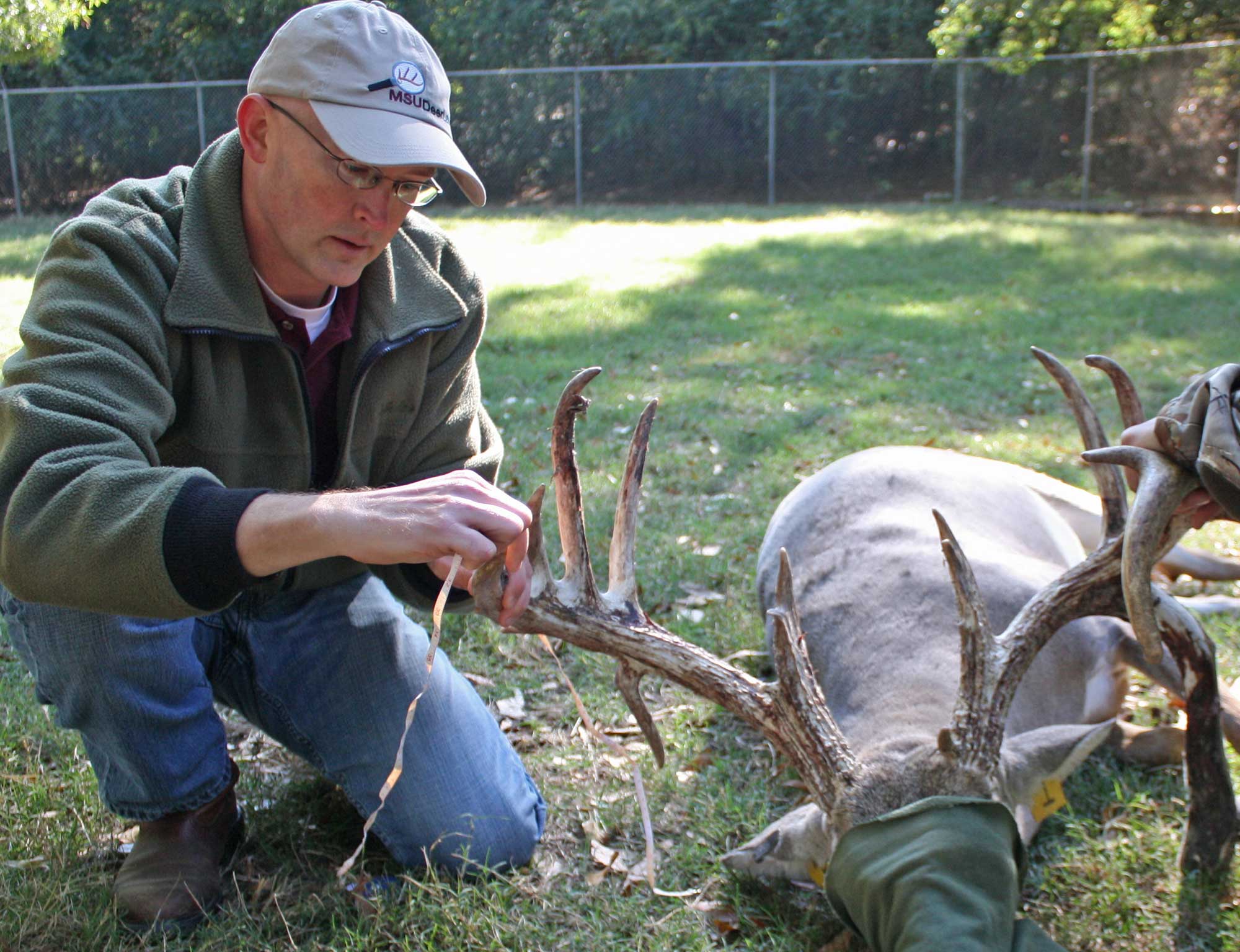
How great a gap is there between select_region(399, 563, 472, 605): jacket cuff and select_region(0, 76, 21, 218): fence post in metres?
15.1

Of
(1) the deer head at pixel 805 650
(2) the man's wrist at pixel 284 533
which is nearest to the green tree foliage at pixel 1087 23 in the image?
(1) the deer head at pixel 805 650

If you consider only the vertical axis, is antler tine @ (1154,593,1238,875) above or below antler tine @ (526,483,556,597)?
below

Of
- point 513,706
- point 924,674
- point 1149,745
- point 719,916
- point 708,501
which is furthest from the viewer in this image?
point 708,501

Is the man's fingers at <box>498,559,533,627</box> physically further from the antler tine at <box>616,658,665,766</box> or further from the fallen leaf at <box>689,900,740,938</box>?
the fallen leaf at <box>689,900,740,938</box>

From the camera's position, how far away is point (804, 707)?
2.82 m

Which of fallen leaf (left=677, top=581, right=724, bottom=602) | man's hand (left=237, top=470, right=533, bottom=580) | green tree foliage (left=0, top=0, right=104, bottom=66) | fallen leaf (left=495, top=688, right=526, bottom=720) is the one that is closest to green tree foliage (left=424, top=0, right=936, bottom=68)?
green tree foliage (left=0, top=0, right=104, bottom=66)

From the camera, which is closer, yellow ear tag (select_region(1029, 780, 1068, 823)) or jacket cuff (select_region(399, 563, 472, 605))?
yellow ear tag (select_region(1029, 780, 1068, 823))

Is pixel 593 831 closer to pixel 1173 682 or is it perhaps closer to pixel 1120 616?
pixel 1120 616

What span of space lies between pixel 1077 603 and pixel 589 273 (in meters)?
8.97

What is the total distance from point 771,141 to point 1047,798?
15951mm

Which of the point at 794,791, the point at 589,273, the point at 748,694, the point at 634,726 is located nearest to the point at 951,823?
the point at 748,694

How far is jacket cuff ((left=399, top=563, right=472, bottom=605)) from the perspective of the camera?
321 cm

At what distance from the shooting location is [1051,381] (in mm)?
7535

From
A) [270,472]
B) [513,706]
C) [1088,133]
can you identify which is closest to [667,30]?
[1088,133]
